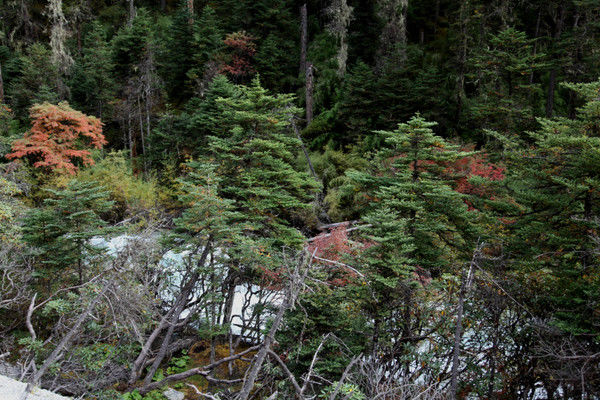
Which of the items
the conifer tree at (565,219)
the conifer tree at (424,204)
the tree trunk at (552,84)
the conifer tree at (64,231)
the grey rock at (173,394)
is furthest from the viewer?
the tree trunk at (552,84)

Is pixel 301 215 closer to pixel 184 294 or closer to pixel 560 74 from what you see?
pixel 184 294

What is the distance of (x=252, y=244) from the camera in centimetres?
875

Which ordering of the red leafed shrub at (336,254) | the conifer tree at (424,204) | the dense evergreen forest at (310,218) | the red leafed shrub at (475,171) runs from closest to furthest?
the dense evergreen forest at (310,218) < the red leafed shrub at (336,254) < the conifer tree at (424,204) < the red leafed shrub at (475,171)

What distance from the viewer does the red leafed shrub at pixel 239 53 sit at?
815 inches

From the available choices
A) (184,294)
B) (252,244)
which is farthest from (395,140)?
(184,294)

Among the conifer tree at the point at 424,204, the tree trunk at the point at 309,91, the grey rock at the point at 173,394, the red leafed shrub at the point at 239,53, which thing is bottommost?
the grey rock at the point at 173,394

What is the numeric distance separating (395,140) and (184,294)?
20.6 ft

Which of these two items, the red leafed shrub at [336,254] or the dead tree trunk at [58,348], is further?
the red leafed shrub at [336,254]

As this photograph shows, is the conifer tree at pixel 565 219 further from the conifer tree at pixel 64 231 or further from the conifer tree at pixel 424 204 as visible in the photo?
the conifer tree at pixel 64 231

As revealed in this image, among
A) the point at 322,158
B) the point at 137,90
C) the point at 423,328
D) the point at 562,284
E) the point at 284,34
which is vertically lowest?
the point at 423,328

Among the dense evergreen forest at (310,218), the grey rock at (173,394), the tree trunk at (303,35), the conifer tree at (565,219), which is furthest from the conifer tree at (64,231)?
the tree trunk at (303,35)

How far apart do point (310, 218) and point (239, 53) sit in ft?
36.4

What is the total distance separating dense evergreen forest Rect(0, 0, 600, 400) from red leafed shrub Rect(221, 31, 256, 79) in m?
0.14

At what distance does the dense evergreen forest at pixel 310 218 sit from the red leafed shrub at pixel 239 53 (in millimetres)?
140
